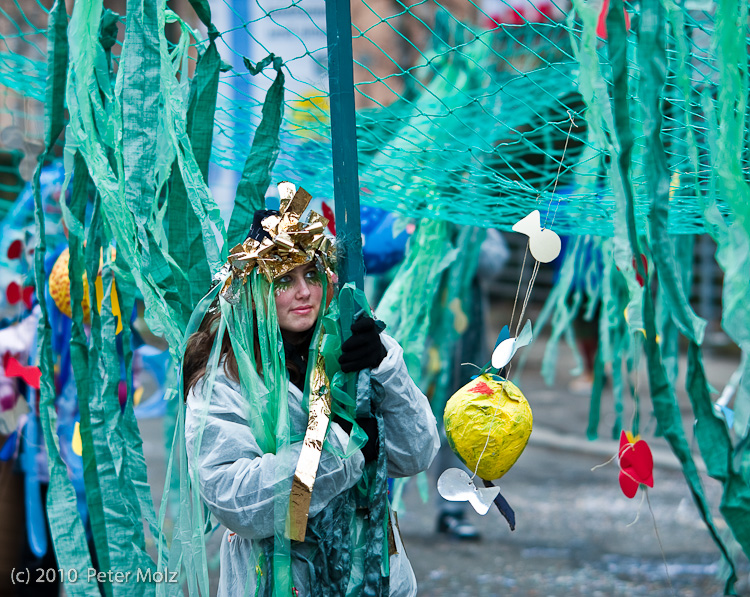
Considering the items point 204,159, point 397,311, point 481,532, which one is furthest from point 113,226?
point 481,532

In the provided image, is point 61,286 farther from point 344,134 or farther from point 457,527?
point 457,527

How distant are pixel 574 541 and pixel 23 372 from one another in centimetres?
278

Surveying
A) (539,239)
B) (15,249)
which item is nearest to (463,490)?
(539,239)

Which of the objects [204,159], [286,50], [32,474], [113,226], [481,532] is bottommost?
[481,532]

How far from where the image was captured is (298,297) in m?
1.86

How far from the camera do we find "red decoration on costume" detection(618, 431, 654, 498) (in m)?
2.19

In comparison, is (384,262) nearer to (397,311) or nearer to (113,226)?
(397,311)

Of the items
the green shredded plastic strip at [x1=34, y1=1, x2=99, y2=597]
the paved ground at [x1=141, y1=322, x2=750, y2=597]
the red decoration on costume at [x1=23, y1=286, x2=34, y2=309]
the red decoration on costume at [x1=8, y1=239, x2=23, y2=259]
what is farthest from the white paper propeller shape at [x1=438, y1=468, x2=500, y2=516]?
the red decoration on costume at [x1=8, y1=239, x2=23, y2=259]

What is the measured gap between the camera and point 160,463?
5.71 meters

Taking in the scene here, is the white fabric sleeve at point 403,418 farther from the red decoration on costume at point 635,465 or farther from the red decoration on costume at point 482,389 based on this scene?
the red decoration on costume at point 635,465

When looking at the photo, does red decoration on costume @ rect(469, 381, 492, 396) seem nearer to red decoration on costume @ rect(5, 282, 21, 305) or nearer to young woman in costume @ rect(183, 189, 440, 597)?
young woman in costume @ rect(183, 189, 440, 597)

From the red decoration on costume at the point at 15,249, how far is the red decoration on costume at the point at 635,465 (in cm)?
256

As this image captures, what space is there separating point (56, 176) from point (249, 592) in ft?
7.05

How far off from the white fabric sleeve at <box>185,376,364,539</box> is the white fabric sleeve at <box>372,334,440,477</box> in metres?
0.12
